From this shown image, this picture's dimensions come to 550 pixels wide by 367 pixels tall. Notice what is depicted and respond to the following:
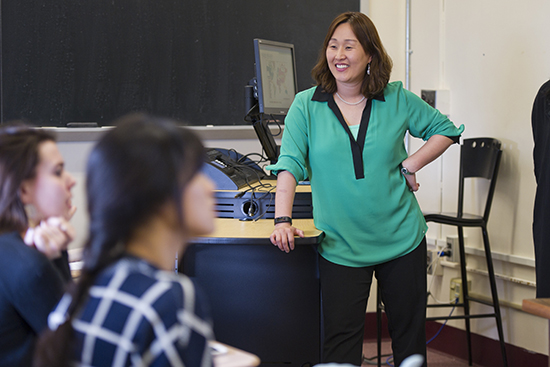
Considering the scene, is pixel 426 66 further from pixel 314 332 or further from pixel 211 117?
pixel 314 332

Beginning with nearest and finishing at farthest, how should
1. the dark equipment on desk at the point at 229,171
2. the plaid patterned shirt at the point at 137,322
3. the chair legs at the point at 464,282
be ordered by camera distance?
1. the plaid patterned shirt at the point at 137,322
2. the dark equipment on desk at the point at 229,171
3. the chair legs at the point at 464,282

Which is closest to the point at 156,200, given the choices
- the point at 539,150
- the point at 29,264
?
the point at 29,264

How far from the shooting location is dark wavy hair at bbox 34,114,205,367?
0.72 meters

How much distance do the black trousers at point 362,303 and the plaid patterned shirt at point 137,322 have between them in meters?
1.16

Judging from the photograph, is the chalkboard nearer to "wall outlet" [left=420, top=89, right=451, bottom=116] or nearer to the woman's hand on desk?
"wall outlet" [left=420, top=89, right=451, bottom=116]

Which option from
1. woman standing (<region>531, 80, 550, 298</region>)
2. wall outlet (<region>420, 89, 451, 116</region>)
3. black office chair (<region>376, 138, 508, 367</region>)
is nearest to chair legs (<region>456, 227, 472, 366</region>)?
black office chair (<region>376, 138, 508, 367</region>)

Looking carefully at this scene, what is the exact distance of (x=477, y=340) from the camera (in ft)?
10.2

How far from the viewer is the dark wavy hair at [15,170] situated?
1.05m

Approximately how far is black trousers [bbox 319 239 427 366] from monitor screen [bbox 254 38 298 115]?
927 millimetres

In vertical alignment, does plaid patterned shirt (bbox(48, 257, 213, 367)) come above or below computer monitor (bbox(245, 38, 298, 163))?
below

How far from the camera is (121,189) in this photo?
71 centimetres

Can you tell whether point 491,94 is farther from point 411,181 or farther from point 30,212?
point 30,212

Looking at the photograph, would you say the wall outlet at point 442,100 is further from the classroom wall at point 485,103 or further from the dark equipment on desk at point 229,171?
the dark equipment on desk at point 229,171

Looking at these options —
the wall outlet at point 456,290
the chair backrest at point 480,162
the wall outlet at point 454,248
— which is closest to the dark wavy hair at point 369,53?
the chair backrest at point 480,162
